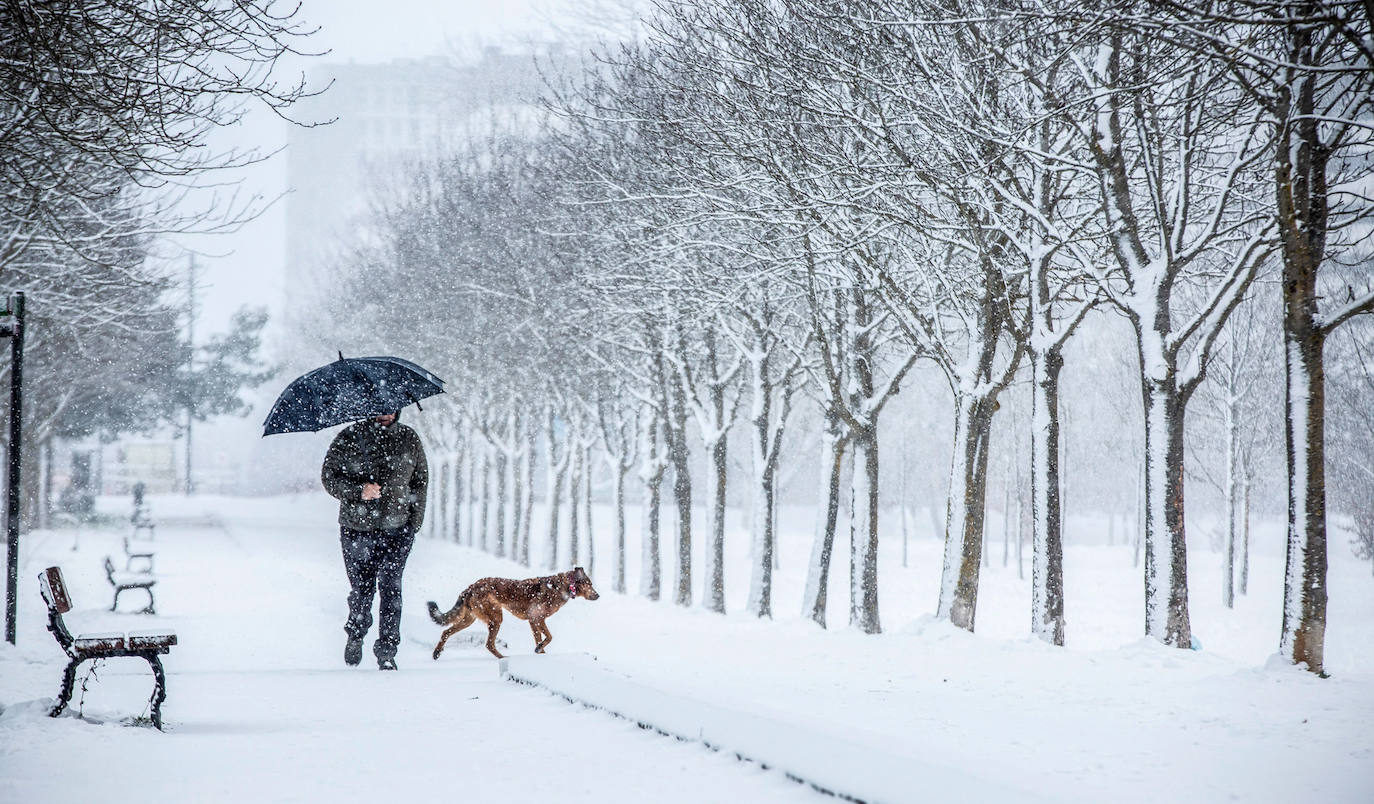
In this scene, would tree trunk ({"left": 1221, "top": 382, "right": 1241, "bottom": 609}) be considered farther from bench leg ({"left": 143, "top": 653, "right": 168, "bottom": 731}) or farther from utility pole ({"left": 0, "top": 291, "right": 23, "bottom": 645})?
bench leg ({"left": 143, "top": 653, "right": 168, "bottom": 731})

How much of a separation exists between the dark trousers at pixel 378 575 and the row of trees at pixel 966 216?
544 centimetres

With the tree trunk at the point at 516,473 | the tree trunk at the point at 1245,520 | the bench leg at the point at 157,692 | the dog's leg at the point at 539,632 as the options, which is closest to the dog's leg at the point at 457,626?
the dog's leg at the point at 539,632

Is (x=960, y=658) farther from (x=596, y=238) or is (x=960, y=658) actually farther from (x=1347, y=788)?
(x=596, y=238)

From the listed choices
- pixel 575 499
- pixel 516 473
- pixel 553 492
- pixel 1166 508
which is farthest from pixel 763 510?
pixel 516 473

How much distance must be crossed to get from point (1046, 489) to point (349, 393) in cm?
717

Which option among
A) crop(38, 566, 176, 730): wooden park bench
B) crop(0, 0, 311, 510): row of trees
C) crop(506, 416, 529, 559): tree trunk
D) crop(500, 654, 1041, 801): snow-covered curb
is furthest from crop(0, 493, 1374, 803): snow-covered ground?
crop(506, 416, 529, 559): tree trunk

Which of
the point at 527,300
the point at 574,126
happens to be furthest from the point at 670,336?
the point at 527,300

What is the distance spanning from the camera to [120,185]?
1142cm

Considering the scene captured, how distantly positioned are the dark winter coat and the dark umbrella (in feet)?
0.58

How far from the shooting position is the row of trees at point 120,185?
26.5ft

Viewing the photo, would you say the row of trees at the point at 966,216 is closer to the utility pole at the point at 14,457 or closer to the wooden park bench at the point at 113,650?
the utility pole at the point at 14,457

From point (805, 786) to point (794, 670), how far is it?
13.9ft

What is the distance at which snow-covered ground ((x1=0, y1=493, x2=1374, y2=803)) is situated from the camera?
4777mm

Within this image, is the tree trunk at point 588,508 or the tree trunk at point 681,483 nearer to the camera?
the tree trunk at point 681,483
